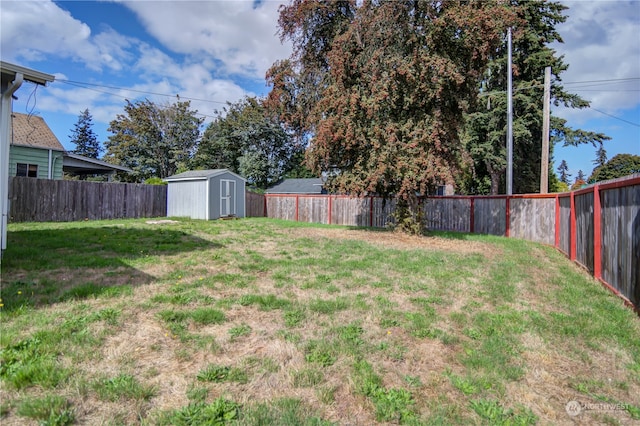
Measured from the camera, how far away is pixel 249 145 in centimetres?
3125

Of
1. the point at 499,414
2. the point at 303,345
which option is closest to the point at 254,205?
the point at 303,345

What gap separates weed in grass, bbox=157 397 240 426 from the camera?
1.87 metres

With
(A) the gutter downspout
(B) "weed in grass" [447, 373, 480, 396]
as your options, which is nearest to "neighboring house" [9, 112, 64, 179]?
(A) the gutter downspout

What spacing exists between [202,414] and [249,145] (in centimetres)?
3086

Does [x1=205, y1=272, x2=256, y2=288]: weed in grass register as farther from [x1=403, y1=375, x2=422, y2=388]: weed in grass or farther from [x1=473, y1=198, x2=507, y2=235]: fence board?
[x1=473, y1=198, x2=507, y2=235]: fence board

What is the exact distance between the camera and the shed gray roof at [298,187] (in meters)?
25.4

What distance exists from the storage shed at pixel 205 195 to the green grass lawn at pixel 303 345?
9688 millimetres

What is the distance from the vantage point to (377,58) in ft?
32.2

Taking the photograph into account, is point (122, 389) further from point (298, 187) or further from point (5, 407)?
point (298, 187)

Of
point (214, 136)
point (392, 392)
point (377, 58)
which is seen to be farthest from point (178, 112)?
point (392, 392)

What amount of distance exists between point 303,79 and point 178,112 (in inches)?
926

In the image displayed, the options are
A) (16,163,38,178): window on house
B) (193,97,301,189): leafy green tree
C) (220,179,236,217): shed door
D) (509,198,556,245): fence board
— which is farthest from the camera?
(193,97,301,189): leafy green tree

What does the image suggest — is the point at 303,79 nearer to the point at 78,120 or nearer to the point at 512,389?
the point at 512,389

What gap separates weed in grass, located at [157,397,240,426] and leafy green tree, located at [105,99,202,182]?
3146cm
